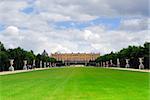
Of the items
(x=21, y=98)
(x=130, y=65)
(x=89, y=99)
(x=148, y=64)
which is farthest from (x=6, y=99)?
(x=130, y=65)

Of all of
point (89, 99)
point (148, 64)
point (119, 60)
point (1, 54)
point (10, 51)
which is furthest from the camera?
point (119, 60)

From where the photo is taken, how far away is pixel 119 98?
16203 millimetres

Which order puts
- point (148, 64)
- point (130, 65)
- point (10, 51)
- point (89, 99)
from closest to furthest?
point (89, 99), point (148, 64), point (10, 51), point (130, 65)

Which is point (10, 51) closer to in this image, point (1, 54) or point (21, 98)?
point (1, 54)

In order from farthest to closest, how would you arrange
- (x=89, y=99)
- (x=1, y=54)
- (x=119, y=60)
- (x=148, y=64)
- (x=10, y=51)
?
1. (x=119, y=60)
2. (x=10, y=51)
3. (x=148, y=64)
4. (x=1, y=54)
5. (x=89, y=99)

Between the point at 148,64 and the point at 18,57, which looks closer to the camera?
the point at 148,64

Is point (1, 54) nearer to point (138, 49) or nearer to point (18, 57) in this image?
point (18, 57)

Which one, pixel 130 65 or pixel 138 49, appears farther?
pixel 130 65

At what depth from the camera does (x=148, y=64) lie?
329 feet

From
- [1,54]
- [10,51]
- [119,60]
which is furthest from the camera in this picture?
[119,60]

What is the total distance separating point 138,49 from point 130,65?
10.8 metres

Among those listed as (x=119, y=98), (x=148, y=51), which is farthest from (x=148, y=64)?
(x=119, y=98)

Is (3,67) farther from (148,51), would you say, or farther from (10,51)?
(148,51)

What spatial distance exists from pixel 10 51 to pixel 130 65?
115 ft
